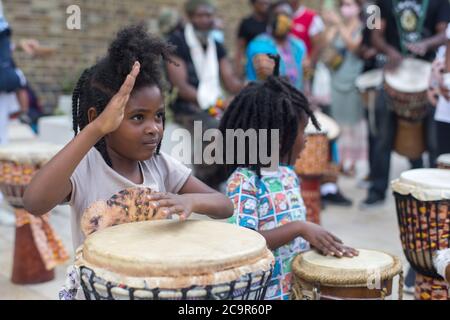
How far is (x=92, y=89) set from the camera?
2.28 meters

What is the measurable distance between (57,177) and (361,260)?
1218 mm

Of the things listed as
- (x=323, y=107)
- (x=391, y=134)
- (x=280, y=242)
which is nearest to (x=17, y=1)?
(x=323, y=107)

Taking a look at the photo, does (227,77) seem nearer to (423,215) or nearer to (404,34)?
(404,34)

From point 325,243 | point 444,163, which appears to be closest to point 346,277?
point 325,243

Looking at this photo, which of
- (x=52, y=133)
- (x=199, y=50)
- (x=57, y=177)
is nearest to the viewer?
(x=57, y=177)

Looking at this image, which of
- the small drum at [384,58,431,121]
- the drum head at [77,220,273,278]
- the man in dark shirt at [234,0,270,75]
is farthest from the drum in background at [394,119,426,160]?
the drum head at [77,220,273,278]

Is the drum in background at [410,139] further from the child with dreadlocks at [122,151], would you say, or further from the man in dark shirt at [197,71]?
the child with dreadlocks at [122,151]

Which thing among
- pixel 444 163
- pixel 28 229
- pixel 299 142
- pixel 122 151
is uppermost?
pixel 122 151

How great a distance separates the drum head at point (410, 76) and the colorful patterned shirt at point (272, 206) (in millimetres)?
2672

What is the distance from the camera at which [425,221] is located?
284 cm

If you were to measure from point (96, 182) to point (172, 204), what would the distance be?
355mm

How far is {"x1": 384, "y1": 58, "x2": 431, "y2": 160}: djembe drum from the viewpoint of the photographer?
504cm

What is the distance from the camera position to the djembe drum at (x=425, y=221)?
2.78 meters

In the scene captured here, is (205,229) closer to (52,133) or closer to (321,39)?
(52,133)
